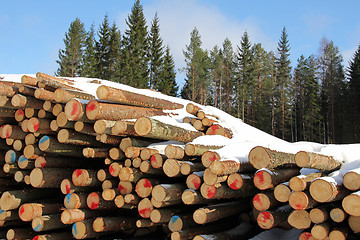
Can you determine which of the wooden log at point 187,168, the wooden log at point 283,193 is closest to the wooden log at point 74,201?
the wooden log at point 187,168

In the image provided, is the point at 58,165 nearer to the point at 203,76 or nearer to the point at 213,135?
the point at 213,135

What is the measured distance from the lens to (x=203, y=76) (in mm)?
39656

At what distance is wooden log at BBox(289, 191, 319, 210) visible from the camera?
314 cm

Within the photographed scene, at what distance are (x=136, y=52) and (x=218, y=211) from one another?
3356 cm

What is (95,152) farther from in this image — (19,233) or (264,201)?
(264,201)

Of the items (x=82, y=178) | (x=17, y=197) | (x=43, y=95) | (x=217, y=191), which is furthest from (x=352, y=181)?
(x=17, y=197)

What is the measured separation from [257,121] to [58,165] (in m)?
36.3

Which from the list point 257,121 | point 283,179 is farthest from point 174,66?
point 283,179

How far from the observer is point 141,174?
464 centimetres

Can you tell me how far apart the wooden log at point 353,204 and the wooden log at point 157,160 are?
2482mm

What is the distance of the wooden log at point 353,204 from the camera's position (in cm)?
288

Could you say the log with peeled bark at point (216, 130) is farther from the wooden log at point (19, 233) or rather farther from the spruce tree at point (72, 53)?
Result: the spruce tree at point (72, 53)

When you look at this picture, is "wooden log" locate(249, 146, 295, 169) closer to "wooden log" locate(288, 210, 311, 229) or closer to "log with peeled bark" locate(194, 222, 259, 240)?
"wooden log" locate(288, 210, 311, 229)

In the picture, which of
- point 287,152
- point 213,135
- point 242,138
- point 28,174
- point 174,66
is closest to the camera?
point 287,152
